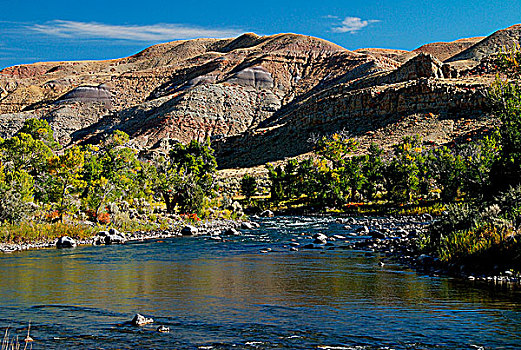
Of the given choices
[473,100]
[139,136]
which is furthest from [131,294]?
[139,136]

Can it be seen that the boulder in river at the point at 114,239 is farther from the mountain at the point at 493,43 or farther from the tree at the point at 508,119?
the mountain at the point at 493,43

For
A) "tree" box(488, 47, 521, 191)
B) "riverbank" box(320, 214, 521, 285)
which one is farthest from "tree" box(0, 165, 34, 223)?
"tree" box(488, 47, 521, 191)

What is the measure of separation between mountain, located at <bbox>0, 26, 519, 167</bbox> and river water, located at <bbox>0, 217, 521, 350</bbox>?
6271 centimetres

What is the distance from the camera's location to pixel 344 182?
52656 mm

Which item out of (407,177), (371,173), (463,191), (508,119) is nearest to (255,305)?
(508,119)

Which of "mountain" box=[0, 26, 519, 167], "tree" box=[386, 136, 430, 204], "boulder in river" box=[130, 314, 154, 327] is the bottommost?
"boulder in river" box=[130, 314, 154, 327]

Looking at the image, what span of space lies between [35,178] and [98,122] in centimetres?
12670

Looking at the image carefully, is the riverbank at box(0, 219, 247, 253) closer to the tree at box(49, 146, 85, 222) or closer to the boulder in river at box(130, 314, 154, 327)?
the tree at box(49, 146, 85, 222)

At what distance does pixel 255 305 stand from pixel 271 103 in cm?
14035

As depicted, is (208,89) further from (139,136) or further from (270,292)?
(270,292)

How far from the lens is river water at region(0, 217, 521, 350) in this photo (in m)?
8.91

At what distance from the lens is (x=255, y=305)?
1167cm

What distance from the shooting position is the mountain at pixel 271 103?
93.4 meters

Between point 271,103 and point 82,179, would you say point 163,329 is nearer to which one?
point 82,179
